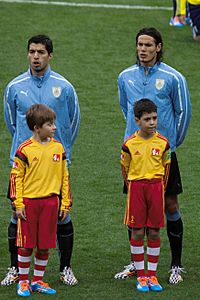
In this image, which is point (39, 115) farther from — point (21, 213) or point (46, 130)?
point (21, 213)

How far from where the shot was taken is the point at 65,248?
8109 mm

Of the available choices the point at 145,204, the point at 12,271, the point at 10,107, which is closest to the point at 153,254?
the point at 145,204

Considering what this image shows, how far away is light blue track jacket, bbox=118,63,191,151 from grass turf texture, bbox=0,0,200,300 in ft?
3.93

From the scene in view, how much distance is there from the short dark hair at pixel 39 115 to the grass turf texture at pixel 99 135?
130cm

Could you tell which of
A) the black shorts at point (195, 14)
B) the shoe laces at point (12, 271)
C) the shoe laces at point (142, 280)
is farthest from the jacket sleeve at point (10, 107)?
the black shorts at point (195, 14)

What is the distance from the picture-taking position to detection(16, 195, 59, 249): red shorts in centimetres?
758

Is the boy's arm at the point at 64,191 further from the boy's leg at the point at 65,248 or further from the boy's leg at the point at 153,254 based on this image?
the boy's leg at the point at 153,254

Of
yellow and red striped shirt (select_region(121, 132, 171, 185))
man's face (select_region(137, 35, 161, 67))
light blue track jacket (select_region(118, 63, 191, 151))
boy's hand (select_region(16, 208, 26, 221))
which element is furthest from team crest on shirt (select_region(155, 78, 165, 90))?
boy's hand (select_region(16, 208, 26, 221))

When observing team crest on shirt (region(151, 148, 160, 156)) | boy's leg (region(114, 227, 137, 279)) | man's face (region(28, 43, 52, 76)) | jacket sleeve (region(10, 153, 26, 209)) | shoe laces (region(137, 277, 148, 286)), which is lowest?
boy's leg (region(114, 227, 137, 279))

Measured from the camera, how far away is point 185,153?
482 inches

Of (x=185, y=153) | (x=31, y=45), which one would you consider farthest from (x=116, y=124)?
(x=31, y=45)

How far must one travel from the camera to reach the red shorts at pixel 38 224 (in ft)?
24.9

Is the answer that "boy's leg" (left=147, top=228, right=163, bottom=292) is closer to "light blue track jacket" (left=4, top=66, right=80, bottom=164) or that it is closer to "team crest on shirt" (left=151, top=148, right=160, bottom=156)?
"team crest on shirt" (left=151, top=148, right=160, bottom=156)

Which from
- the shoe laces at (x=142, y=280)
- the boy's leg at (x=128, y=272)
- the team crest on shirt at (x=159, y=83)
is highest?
the team crest on shirt at (x=159, y=83)
